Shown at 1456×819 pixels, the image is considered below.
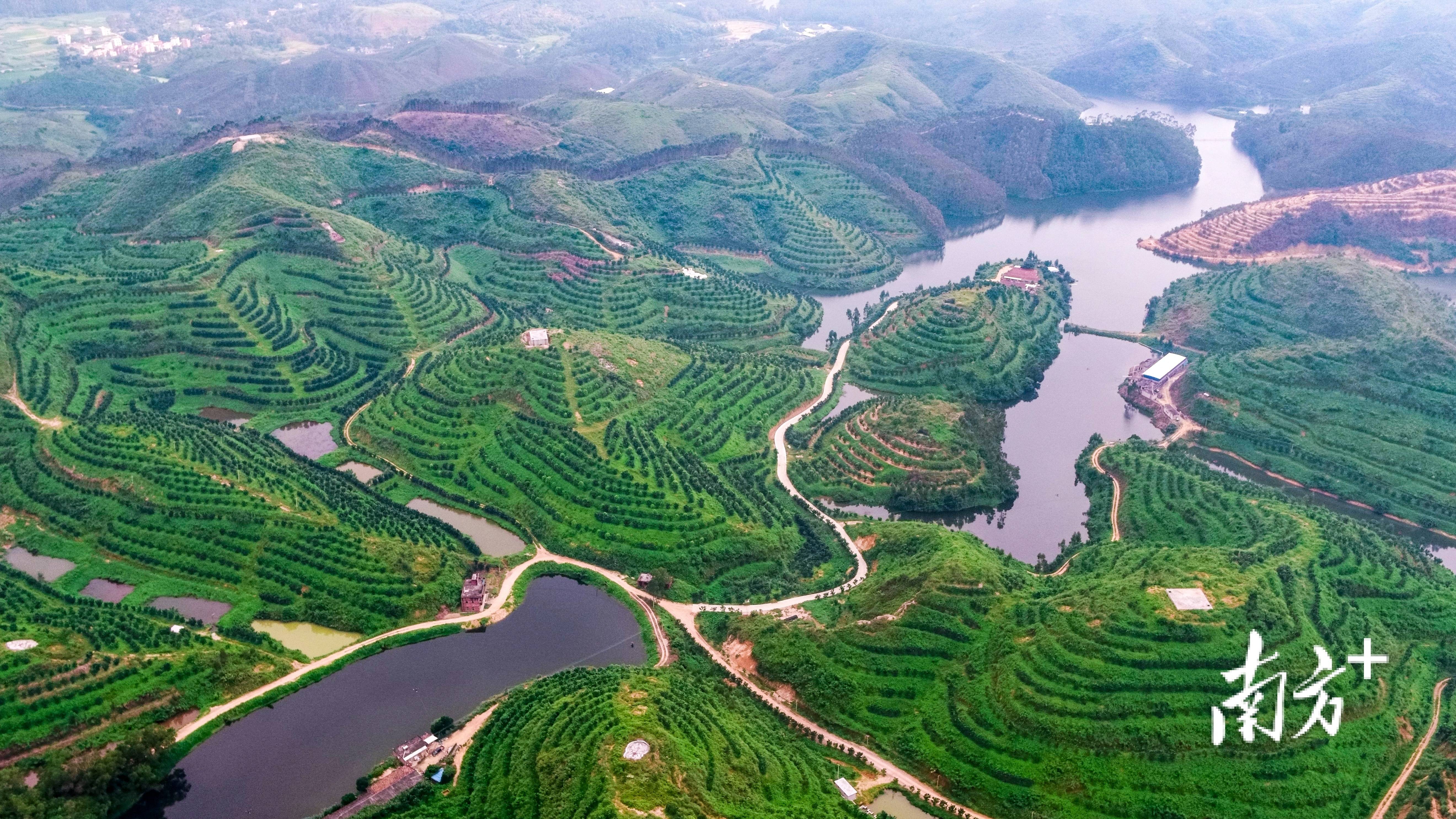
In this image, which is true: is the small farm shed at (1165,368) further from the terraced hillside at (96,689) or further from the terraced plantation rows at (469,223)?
the terraced hillside at (96,689)

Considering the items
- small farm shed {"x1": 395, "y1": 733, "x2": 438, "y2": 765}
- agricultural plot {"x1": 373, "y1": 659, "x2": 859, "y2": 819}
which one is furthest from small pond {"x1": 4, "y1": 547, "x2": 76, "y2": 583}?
agricultural plot {"x1": 373, "y1": 659, "x2": 859, "y2": 819}

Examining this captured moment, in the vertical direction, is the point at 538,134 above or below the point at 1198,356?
above

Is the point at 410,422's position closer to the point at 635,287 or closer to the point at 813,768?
the point at 635,287

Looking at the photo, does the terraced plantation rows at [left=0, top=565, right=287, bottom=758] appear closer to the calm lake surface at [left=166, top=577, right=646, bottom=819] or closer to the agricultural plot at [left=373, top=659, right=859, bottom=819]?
the calm lake surface at [left=166, top=577, right=646, bottom=819]

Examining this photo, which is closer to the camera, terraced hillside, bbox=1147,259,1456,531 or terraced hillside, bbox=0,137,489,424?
terraced hillside, bbox=1147,259,1456,531

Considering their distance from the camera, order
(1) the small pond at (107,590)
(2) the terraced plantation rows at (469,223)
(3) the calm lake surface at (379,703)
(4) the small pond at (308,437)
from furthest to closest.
Result: (2) the terraced plantation rows at (469,223) → (4) the small pond at (308,437) → (1) the small pond at (107,590) → (3) the calm lake surface at (379,703)

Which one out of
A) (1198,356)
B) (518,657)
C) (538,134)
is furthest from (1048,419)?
(538,134)

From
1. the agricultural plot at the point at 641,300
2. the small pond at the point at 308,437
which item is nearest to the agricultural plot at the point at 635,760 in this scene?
the small pond at the point at 308,437
